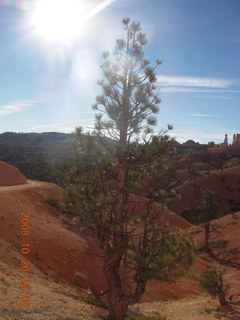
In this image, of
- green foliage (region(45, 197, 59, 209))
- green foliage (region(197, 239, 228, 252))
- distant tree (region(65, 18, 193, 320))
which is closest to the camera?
distant tree (region(65, 18, 193, 320))

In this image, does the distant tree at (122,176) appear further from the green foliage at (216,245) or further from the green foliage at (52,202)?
the green foliage at (216,245)

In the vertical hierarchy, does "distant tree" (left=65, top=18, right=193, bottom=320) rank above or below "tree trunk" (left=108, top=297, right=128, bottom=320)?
above

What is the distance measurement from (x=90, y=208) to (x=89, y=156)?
152 centimetres

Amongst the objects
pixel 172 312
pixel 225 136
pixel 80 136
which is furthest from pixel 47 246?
pixel 225 136

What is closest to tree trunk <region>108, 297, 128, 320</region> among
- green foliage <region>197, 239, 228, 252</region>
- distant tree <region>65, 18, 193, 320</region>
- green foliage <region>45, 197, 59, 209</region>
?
distant tree <region>65, 18, 193, 320</region>

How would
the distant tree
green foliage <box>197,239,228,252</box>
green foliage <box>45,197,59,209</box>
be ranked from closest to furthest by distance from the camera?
1. the distant tree
2. green foliage <box>45,197,59,209</box>
3. green foliage <box>197,239,228,252</box>
